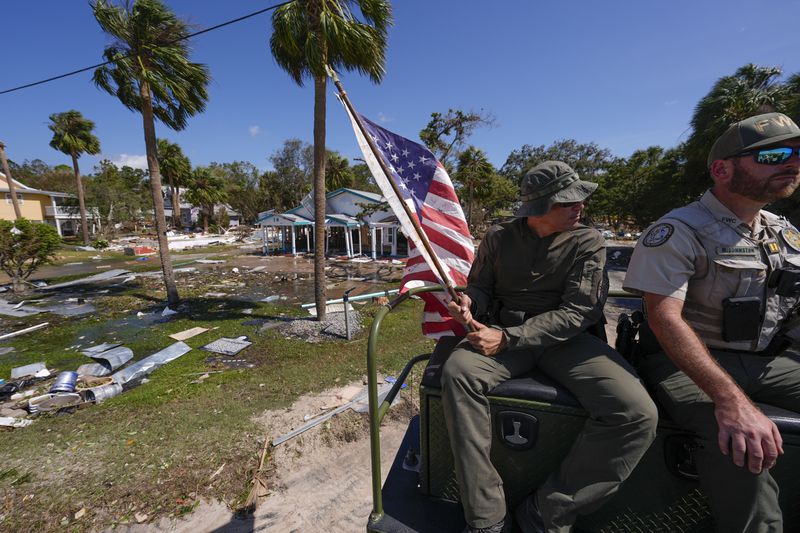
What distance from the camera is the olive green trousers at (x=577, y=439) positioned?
59.9 inches

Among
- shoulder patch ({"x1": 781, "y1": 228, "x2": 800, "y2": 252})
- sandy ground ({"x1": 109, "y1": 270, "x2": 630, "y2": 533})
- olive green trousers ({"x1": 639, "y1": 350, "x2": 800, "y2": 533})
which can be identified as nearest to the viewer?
olive green trousers ({"x1": 639, "y1": 350, "x2": 800, "y2": 533})

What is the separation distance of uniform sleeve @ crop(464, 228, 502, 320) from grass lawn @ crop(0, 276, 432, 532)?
3039 mm

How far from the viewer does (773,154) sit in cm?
158

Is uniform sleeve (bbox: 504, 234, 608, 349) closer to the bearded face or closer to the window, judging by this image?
the bearded face

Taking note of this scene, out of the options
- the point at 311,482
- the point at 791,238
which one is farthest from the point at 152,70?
the point at 791,238

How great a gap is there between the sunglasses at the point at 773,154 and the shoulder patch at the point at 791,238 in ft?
1.49

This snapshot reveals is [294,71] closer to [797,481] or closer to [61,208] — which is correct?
[797,481]

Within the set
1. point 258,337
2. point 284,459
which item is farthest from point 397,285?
point 284,459

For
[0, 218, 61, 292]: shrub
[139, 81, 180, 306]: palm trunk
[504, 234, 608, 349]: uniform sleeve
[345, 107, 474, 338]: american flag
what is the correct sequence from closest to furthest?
1. [504, 234, 608, 349]: uniform sleeve
2. [345, 107, 474, 338]: american flag
3. [139, 81, 180, 306]: palm trunk
4. [0, 218, 61, 292]: shrub

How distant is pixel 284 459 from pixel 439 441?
8.98ft

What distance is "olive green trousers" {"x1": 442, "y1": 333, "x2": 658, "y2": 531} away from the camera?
1.52m

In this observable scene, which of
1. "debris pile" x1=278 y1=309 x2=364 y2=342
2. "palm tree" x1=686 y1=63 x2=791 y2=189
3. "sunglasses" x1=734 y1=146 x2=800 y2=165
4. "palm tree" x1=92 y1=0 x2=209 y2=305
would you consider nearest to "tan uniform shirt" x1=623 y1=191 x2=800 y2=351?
"sunglasses" x1=734 y1=146 x2=800 y2=165

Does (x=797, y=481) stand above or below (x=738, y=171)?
below

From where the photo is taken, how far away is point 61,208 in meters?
39.2
